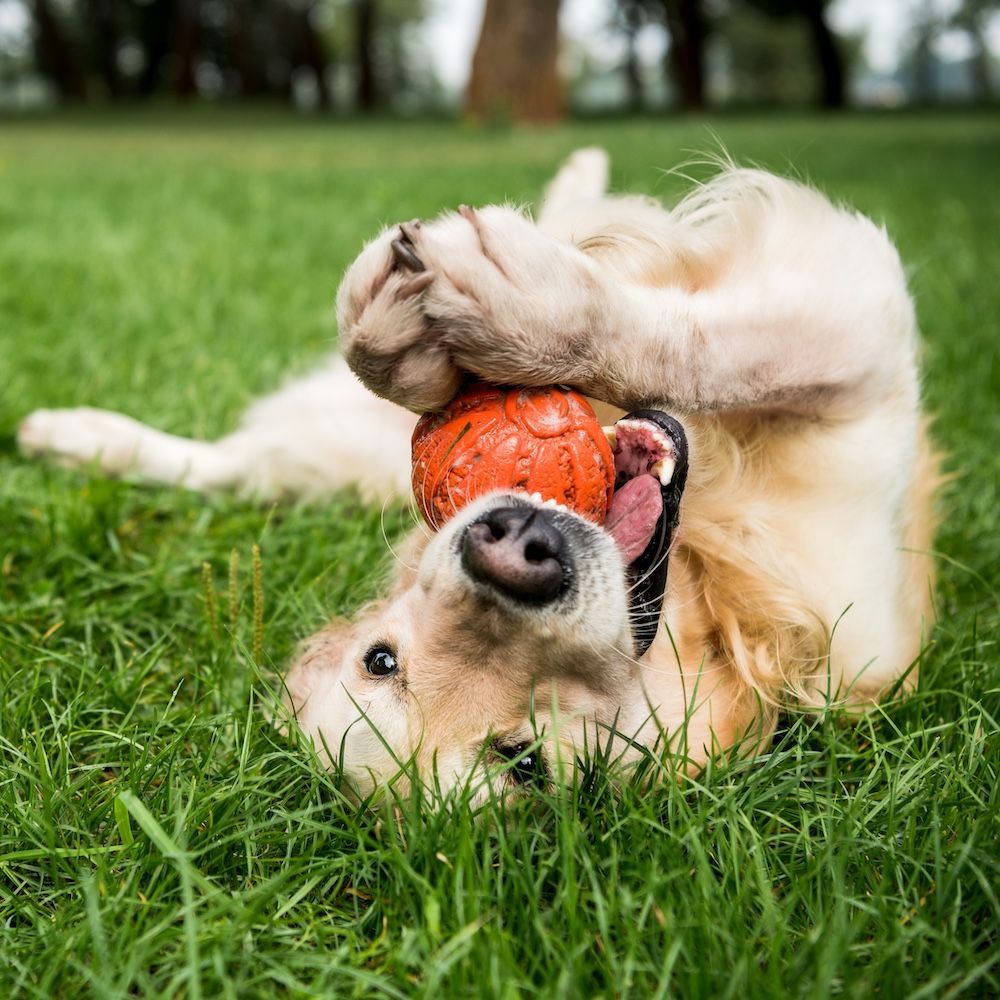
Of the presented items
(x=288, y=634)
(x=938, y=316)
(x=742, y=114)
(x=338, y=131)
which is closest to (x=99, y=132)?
(x=338, y=131)

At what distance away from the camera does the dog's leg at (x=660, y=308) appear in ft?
6.07

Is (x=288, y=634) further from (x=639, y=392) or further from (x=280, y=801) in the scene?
(x=639, y=392)

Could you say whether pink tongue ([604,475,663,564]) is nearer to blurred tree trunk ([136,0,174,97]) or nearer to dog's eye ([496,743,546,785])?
dog's eye ([496,743,546,785])

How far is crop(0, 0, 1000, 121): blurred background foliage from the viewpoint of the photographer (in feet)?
53.7

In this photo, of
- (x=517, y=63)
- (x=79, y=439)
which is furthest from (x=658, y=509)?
(x=517, y=63)

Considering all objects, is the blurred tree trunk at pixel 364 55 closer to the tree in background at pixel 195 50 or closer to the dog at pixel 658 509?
the tree in background at pixel 195 50

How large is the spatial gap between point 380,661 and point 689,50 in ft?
Result: 110

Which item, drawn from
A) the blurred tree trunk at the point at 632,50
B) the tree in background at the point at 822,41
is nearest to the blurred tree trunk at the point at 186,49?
the tree in background at the point at 822,41

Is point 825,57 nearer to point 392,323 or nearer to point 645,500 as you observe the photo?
point 645,500

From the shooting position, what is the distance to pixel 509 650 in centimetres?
177

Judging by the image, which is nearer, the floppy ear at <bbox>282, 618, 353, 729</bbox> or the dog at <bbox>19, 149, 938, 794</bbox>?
the dog at <bbox>19, 149, 938, 794</bbox>

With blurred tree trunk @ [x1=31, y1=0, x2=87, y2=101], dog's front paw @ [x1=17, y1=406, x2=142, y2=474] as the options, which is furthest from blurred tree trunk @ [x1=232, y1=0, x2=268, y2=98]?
dog's front paw @ [x1=17, y1=406, x2=142, y2=474]

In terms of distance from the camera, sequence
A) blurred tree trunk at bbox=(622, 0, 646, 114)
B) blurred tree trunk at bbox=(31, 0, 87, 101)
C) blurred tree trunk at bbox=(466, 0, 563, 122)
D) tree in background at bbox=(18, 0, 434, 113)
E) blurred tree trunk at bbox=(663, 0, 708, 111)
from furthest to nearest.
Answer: blurred tree trunk at bbox=(622, 0, 646, 114), tree in background at bbox=(18, 0, 434, 113), blurred tree trunk at bbox=(663, 0, 708, 111), blurred tree trunk at bbox=(31, 0, 87, 101), blurred tree trunk at bbox=(466, 0, 563, 122)

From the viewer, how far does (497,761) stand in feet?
6.00
